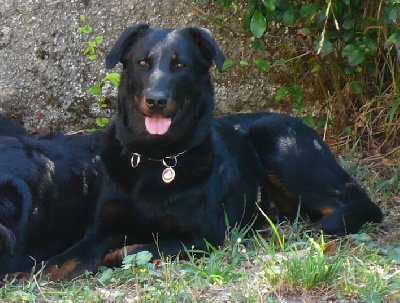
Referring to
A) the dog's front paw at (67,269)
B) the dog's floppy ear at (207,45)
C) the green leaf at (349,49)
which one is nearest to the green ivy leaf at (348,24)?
the green leaf at (349,49)

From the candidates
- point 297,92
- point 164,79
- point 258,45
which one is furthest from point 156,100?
point 297,92

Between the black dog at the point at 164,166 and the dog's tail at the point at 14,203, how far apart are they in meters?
0.29

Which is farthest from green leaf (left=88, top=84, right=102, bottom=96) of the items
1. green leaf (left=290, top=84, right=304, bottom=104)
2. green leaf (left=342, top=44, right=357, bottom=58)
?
green leaf (left=342, top=44, right=357, bottom=58)

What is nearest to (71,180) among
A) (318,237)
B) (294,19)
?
(318,237)

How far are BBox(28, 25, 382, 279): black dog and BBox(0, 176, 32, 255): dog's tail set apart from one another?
286mm

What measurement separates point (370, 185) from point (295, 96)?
91 centimetres

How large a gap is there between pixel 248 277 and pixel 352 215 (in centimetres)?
138

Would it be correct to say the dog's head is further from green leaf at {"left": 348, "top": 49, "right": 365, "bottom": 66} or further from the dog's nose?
green leaf at {"left": 348, "top": 49, "right": 365, "bottom": 66}

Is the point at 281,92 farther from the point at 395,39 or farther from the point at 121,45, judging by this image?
the point at 121,45

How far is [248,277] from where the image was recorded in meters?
3.96

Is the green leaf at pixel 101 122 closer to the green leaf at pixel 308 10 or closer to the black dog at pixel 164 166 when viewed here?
the black dog at pixel 164 166

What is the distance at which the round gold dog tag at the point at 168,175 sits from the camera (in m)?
4.61

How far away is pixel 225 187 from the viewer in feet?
16.1

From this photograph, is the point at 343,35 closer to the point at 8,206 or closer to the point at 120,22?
the point at 120,22
